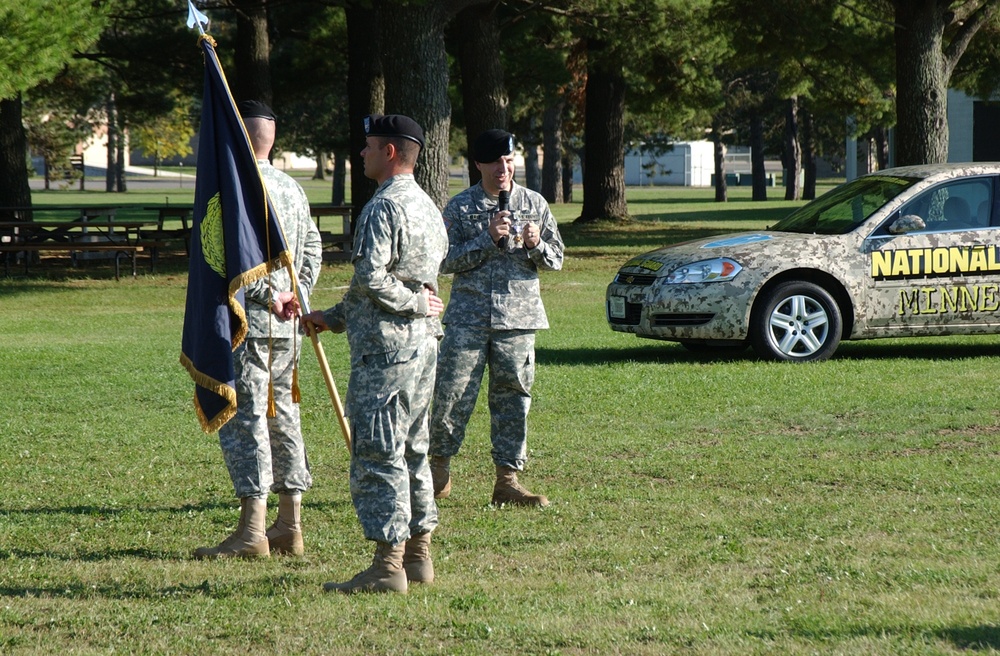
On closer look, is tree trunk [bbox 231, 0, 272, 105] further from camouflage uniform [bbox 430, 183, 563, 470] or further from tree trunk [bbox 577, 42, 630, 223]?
camouflage uniform [bbox 430, 183, 563, 470]

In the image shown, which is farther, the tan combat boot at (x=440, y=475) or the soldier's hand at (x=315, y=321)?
the tan combat boot at (x=440, y=475)

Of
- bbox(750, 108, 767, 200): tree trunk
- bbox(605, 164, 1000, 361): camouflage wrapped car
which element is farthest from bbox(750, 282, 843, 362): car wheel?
bbox(750, 108, 767, 200): tree trunk

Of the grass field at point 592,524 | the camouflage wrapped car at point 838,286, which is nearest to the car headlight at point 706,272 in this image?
the camouflage wrapped car at point 838,286

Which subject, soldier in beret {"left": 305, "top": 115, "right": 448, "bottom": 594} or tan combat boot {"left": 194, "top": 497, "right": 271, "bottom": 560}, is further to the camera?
tan combat boot {"left": 194, "top": 497, "right": 271, "bottom": 560}

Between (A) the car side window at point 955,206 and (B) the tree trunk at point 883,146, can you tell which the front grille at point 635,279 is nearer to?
(A) the car side window at point 955,206

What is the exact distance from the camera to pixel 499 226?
6.45 metres

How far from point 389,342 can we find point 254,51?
776 inches

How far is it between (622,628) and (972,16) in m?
19.9

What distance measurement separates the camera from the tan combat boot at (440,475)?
7.01 metres

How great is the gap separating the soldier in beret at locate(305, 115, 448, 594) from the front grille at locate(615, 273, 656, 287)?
658 centimetres

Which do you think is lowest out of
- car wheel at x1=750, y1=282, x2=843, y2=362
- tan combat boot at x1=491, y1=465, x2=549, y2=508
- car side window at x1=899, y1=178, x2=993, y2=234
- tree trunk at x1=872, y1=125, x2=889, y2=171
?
tan combat boot at x1=491, y1=465, x2=549, y2=508

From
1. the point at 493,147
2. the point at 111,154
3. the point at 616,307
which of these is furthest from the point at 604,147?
the point at 111,154

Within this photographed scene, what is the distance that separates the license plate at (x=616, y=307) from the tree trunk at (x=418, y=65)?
8045 mm

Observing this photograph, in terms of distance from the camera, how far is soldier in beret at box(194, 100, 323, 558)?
5.91 metres
